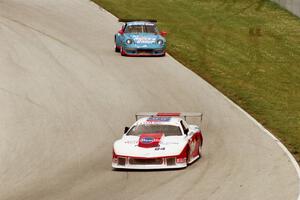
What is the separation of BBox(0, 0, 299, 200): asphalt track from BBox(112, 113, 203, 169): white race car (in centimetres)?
32

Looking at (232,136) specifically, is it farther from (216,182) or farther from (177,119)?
Answer: (216,182)

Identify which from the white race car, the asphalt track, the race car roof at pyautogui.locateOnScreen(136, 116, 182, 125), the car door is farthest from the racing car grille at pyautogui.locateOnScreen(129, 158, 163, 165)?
the race car roof at pyautogui.locateOnScreen(136, 116, 182, 125)

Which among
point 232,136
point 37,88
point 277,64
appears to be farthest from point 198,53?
point 232,136

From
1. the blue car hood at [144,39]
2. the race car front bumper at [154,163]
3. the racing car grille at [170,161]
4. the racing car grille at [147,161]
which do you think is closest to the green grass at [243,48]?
the blue car hood at [144,39]

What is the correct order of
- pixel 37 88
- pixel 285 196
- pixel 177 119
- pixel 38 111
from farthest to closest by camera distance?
pixel 37 88 < pixel 38 111 < pixel 177 119 < pixel 285 196

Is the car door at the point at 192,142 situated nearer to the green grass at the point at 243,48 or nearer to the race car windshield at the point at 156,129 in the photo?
the race car windshield at the point at 156,129

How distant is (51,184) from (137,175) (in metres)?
2.04

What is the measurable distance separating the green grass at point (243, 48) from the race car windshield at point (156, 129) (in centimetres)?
341

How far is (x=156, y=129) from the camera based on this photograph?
1962 cm

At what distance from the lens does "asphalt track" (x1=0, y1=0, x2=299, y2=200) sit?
55.3 feet

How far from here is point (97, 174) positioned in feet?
59.9

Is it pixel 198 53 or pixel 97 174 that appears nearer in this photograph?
pixel 97 174

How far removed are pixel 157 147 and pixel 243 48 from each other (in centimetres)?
2045

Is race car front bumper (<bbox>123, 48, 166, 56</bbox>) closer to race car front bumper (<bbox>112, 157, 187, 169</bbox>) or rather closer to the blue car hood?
the blue car hood
